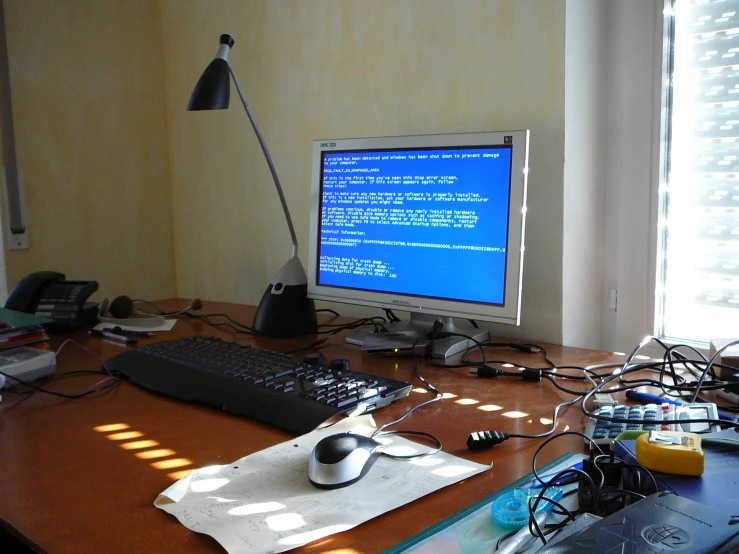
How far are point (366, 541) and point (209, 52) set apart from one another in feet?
6.12

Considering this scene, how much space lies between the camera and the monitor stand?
1.39 meters

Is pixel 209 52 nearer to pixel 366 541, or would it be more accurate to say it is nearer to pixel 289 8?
pixel 289 8

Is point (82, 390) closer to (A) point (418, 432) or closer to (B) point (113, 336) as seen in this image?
(B) point (113, 336)

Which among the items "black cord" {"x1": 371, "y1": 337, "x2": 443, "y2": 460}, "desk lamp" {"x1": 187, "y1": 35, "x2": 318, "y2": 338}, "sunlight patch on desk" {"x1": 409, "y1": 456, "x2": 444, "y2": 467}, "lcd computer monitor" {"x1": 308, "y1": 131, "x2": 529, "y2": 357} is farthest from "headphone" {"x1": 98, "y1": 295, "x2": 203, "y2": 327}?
"sunlight patch on desk" {"x1": 409, "y1": 456, "x2": 444, "y2": 467}

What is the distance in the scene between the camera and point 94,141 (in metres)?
2.17

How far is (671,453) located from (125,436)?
0.73 meters

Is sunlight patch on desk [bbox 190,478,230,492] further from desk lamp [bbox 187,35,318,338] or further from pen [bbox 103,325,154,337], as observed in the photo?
pen [bbox 103,325,154,337]

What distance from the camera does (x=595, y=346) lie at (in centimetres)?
159

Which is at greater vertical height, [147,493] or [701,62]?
[701,62]

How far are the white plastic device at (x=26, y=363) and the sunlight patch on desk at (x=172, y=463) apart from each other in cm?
51

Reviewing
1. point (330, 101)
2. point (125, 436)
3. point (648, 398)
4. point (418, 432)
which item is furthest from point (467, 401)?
point (330, 101)

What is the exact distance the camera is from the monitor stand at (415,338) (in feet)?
4.57

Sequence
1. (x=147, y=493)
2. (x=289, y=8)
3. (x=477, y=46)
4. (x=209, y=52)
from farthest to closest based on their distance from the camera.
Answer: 1. (x=209, y=52)
2. (x=289, y=8)
3. (x=477, y=46)
4. (x=147, y=493)

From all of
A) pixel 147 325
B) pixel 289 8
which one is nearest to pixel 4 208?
pixel 147 325
